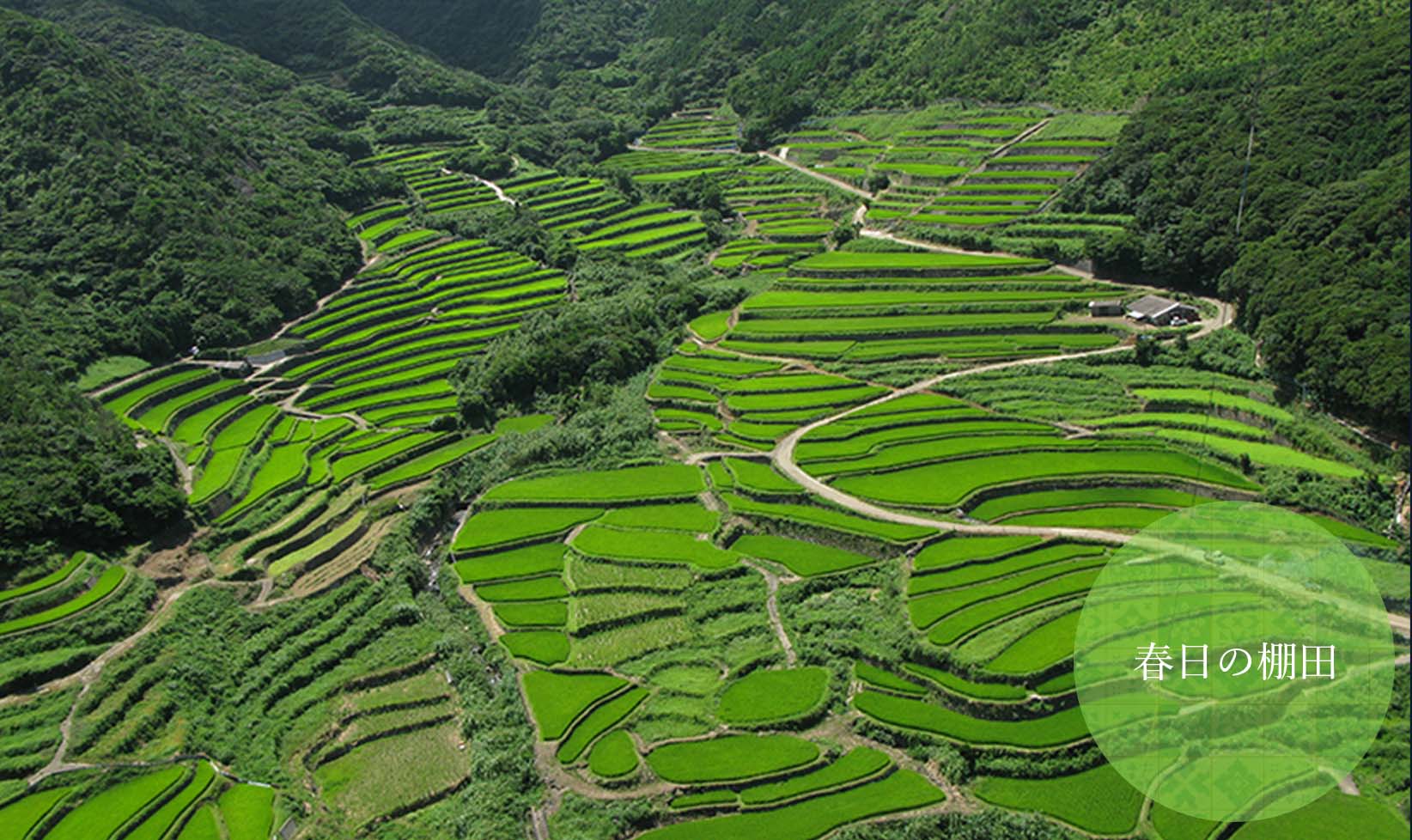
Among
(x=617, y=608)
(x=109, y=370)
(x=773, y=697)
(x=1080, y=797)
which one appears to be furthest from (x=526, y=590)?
(x=109, y=370)

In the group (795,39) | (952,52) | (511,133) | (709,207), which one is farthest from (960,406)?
(795,39)

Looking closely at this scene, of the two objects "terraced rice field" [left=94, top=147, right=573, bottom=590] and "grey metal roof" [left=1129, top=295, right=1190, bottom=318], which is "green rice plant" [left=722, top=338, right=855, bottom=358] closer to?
"terraced rice field" [left=94, top=147, right=573, bottom=590]

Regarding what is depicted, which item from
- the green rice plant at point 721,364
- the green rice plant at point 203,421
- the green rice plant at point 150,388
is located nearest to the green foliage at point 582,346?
the green rice plant at point 721,364

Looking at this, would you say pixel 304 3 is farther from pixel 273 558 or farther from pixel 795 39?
pixel 273 558

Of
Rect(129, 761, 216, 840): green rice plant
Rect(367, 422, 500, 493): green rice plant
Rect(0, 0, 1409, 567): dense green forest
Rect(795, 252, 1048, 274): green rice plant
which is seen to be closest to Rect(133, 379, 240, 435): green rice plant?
Rect(0, 0, 1409, 567): dense green forest

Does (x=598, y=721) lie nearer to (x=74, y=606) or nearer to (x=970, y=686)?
(x=970, y=686)

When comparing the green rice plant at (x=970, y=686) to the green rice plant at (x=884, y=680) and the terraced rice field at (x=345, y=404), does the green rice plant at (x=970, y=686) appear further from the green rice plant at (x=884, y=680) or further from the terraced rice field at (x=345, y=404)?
the terraced rice field at (x=345, y=404)
